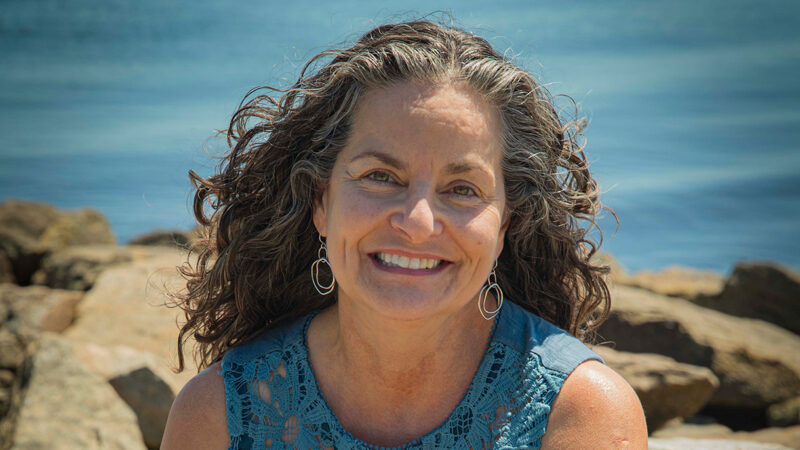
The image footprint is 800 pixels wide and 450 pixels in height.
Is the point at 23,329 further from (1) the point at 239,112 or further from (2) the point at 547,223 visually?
(2) the point at 547,223

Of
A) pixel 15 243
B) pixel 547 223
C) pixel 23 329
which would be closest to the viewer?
pixel 547 223

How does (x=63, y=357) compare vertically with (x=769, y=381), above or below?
below

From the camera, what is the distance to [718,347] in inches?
206

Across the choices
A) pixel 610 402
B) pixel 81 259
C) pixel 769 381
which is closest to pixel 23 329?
pixel 81 259

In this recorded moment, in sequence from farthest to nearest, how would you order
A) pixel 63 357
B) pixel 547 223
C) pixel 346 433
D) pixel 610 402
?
pixel 63 357, pixel 547 223, pixel 346 433, pixel 610 402

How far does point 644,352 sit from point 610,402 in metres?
2.89

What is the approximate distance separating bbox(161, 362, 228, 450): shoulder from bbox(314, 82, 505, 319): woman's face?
→ 60cm

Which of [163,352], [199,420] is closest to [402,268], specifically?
[199,420]

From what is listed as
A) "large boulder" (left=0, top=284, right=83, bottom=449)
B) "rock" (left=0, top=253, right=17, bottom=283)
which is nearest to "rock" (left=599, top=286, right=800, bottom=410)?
"large boulder" (left=0, top=284, right=83, bottom=449)

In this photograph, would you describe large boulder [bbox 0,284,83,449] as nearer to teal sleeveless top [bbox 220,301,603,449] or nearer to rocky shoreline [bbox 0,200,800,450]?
rocky shoreline [bbox 0,200,800,450]

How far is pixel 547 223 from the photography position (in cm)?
300

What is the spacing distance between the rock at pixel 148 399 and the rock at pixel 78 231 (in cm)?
369

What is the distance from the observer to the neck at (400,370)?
2836mm

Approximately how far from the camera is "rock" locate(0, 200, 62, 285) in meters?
7.34
